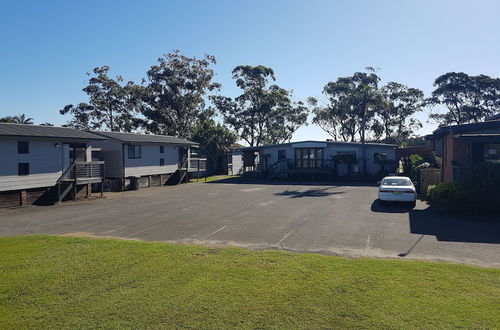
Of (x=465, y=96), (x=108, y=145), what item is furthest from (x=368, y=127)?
(x=108, y=145)

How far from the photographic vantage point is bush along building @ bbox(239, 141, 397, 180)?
34.3 m

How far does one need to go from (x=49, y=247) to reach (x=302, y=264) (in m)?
6.57

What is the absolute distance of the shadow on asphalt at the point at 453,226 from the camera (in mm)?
10731

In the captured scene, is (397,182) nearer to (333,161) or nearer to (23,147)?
(333,161)

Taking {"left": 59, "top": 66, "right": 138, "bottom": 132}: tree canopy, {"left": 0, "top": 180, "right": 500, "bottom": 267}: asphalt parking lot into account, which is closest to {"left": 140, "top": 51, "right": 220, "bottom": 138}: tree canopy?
{"left": 59, "top": 66, "right": 138, "bottom": 132}: tree canopy

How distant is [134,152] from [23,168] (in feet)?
32.7

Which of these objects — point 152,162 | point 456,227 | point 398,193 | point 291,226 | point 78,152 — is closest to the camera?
point 456,227

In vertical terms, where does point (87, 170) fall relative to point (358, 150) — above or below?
below

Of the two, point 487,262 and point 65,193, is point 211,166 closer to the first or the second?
point 65,193

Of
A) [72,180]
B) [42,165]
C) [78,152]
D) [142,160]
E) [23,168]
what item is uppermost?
[78,152]

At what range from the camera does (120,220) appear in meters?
14.6

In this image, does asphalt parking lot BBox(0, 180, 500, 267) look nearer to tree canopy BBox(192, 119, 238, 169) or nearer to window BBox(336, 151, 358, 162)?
window BBox(336, 151, 358, 162)

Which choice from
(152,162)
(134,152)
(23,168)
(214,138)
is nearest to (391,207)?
(23,168)

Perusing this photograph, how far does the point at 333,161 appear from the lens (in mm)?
35031
